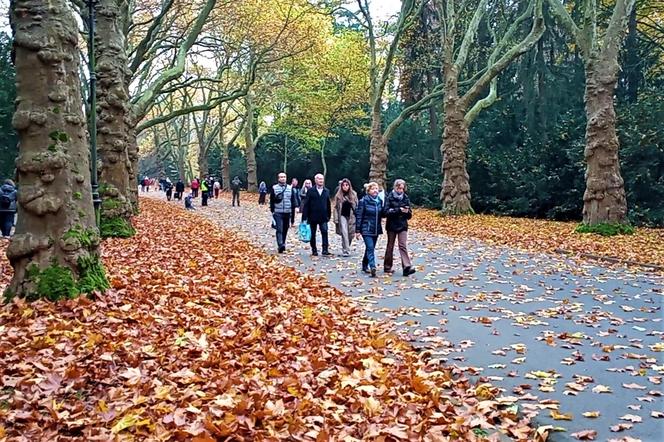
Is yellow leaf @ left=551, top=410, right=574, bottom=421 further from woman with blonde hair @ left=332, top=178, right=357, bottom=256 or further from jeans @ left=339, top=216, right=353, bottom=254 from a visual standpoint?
jeans @ left=339, top=216, right=353, bottom=254

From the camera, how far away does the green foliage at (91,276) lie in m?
7.27

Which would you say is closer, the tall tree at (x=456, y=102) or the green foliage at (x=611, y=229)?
the green foliage at (x=611, y=229)

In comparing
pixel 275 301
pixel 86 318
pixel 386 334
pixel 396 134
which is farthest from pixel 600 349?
pixel 396 134

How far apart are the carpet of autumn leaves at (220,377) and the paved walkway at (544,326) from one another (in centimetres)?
48

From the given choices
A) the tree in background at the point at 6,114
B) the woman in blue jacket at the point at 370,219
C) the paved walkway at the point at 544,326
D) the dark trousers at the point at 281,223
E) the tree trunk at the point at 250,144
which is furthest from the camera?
the tree trunk at the point at 250,144

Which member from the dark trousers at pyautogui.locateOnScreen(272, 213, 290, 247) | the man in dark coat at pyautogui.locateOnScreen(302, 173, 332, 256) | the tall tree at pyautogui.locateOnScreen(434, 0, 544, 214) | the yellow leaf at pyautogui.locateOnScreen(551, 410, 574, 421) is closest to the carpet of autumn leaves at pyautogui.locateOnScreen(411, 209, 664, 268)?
the tall tree at pyautogui.locateOnScreen(434, 0, 544, 214)

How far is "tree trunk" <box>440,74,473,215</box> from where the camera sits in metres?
25.9

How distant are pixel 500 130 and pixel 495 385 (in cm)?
2814

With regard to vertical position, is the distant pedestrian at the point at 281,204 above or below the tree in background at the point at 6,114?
below

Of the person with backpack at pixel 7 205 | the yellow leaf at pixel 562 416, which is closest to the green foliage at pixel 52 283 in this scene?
the yellow leaf at pixel 562 416

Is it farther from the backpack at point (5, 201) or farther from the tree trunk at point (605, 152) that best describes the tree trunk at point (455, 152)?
the backpack at point (5, 201)

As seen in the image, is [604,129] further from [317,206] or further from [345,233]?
[317,206]

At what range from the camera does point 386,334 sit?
7160 millimetres

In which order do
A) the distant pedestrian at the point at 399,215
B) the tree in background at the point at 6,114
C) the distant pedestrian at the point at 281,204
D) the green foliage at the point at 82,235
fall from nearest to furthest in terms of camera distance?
the green foliage at the point at 82,235 → the distant pedestrian at the point at 399,215 → the distant pedestrian at the point at 281,204 → the tree in background at the point at 6,114
